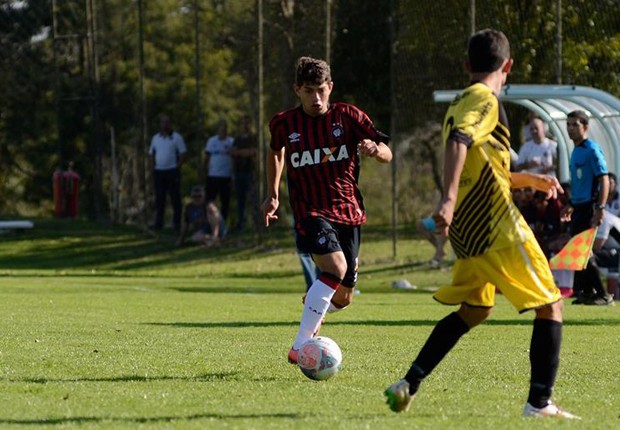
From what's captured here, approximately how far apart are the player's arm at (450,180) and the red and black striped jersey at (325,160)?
283cm

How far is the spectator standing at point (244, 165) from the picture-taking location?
28.3m

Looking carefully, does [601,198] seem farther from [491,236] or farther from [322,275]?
[491,236]

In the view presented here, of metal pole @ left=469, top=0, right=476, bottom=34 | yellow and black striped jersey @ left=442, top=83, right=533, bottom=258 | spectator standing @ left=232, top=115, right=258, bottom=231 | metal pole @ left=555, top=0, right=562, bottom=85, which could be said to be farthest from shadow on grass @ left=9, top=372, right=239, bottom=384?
spectator standing @ left=232, top=115, right=258, bottom=231

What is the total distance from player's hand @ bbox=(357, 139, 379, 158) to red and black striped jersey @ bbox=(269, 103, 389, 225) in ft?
1.14

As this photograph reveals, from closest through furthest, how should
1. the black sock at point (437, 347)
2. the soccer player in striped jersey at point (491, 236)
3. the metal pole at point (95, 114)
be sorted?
the soccer player in striped jersey at point (491, 236) → the black sock at point (437, 347) → the metal pole at point (95, 114)

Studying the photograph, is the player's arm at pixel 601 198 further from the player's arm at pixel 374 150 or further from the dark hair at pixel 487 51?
the dark hair at pixel 487 51

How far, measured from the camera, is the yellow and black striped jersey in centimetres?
721

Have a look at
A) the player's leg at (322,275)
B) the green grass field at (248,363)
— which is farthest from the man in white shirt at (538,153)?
the player's leg at (322,275)

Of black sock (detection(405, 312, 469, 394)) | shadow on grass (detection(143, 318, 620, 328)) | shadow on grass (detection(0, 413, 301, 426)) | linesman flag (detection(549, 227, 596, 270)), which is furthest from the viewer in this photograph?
shadow on grass (detection(143, 318, 620, 328))

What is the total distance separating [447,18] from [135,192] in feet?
45.9

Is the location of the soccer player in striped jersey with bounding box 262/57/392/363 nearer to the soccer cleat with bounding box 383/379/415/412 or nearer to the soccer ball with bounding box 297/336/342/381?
the soccer ball with bounding box 297/336/342/381

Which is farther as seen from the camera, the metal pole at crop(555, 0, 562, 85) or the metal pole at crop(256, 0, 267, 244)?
the metal pole at crop(256, 0, 267, 244)

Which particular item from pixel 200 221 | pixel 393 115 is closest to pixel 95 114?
pixel 200 221

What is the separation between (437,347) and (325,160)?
2.72 meters
